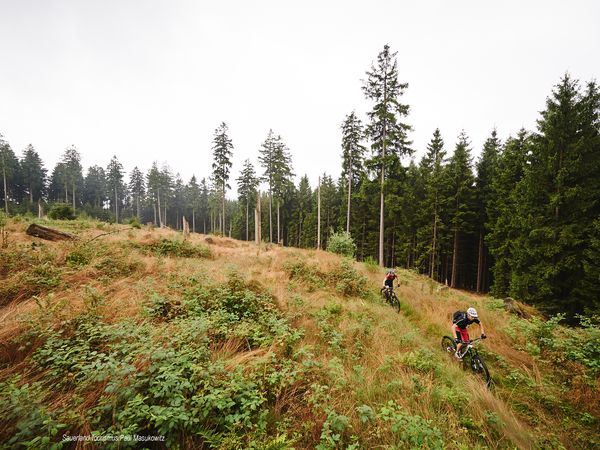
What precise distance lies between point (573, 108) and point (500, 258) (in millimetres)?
11016

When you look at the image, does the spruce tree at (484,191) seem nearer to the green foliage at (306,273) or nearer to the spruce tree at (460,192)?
the spruce tree at (460,192)

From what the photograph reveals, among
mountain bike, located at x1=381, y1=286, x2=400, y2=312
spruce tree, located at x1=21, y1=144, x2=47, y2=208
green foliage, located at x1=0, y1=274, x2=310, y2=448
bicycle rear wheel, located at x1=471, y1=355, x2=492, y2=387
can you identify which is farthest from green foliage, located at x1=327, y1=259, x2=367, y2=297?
spruce tree, located at x1=21, y1=144, x2=47, y2=208

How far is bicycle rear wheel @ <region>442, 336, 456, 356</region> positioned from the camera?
647 cm

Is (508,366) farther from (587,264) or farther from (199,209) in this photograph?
(199,209)

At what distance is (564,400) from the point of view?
470cm

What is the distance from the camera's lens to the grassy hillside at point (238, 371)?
2525mm

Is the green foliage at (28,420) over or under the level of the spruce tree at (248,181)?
under

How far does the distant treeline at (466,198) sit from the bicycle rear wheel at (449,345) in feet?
35.3

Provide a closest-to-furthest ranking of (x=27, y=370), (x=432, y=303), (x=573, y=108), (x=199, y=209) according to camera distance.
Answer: (x=27, y=370)
(x=432, y=303)
(x=573, y=108)
(x=199, y=209)

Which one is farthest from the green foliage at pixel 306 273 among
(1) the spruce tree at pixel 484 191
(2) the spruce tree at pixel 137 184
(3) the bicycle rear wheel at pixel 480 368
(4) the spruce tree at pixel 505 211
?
(2) the spruce tree at pixel 137 184

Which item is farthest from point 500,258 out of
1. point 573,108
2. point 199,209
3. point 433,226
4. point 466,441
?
point 199,209

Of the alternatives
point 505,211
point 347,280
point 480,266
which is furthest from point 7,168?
point 480,266

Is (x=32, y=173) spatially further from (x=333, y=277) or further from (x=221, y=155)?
(x=333, y=277)

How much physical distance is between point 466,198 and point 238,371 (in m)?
26.5
